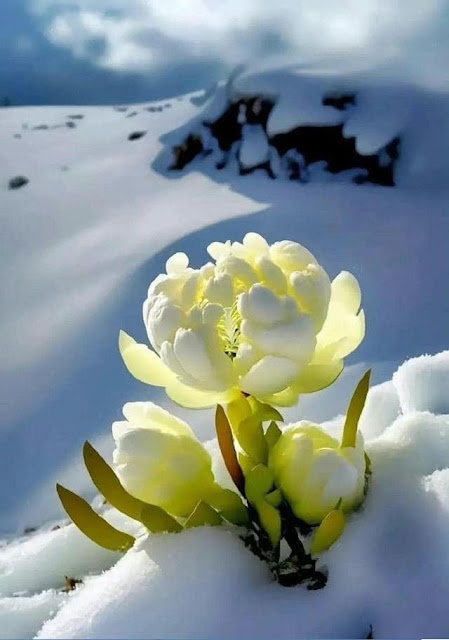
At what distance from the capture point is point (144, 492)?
715mm

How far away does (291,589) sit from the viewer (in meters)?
0.68

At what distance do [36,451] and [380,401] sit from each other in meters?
1.08

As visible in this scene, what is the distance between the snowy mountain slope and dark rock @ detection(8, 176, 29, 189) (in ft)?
0.12

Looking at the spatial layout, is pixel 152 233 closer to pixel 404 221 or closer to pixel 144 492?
pixel 404 221

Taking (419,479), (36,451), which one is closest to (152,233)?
(36,451)

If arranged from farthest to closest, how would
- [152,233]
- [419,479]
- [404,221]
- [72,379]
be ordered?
1. [152,233]
2. [404,221]
3. [72,379]
4. [419,479]

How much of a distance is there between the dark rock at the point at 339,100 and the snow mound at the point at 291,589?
2338 mm

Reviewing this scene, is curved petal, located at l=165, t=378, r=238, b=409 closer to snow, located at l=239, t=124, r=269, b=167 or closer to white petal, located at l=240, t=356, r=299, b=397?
white petal, located at l=240, t=356, r=299, b=397

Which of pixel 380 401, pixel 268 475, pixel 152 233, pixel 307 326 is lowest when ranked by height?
pixel 152 233

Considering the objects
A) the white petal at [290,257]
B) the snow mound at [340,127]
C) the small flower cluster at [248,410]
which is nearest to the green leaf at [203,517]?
the small flower cluster at [248,410]

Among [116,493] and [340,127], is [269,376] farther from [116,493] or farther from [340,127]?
[340,127]

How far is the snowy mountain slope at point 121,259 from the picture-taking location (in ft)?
6.40

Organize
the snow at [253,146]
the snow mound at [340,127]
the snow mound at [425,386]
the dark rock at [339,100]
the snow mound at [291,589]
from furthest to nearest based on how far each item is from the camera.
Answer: the snow at [253,146], the dark rock at [339,100], the snow mound at [340,127], the snow mound at [425,386], the snow mound at [291,589]

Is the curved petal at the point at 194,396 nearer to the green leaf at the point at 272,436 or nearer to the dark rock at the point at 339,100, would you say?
the green leaf at the point at 272,436
